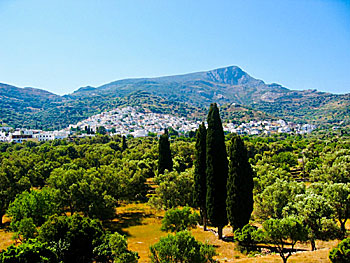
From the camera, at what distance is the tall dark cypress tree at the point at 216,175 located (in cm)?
2355

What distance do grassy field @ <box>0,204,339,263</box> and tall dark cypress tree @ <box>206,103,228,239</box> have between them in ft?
7.24

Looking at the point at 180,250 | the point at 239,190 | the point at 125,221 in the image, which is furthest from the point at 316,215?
the point at 125,221

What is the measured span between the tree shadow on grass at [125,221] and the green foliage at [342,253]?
64.2 feet

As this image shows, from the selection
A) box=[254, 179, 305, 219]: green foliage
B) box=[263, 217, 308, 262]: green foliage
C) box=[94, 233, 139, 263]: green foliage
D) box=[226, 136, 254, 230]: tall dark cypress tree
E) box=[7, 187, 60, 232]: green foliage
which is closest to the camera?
box=[263, 217, 308, 262]: green foliage

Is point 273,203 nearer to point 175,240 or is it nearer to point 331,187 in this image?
point 331,187

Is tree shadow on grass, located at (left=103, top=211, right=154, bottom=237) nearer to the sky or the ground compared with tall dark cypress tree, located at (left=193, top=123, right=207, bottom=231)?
nearer to the ground

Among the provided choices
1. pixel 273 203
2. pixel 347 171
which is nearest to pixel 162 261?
pixel 273 203

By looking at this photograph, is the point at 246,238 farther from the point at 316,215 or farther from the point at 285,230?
the point at 285,230

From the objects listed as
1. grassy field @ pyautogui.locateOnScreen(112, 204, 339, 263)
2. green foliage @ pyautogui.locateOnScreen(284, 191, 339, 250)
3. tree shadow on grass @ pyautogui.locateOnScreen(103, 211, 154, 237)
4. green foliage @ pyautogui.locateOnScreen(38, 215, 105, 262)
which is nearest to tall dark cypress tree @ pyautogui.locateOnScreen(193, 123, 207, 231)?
grassy field @ pyautogui.locateOnScreen(112, 204, 339, 263)

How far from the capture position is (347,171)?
33.3m

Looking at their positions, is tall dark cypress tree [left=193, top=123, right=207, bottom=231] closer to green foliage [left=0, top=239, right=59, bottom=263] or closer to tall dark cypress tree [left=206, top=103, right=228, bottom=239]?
tall dark cypress tree [left=206, top=103, right=228, bottom=239]

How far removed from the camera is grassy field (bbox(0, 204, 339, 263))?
16.5m

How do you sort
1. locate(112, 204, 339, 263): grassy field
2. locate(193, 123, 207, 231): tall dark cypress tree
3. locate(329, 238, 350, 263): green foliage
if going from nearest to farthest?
locate(329, 238, 350, 263): green foliage → locate(112, 204, 339, 263): grassy field → locate(193, 123, 207, 231): tall dark cypress tree

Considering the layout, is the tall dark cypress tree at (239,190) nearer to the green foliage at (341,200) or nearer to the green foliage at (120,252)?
the green foliage at (341,200)
